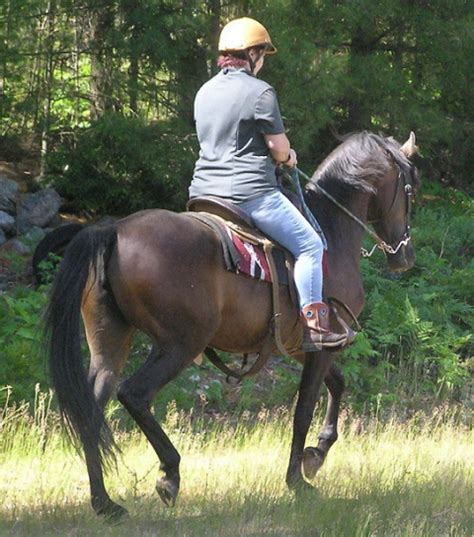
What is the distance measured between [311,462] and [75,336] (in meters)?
2.05

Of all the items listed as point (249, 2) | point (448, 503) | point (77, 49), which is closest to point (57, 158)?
point (77, 49)

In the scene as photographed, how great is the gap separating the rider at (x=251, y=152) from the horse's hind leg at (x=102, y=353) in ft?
3.22

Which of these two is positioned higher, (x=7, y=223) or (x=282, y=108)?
(x=282, y=108)

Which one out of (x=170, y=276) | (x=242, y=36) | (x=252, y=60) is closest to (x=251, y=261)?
(x=170, y=276)

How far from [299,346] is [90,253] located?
1696 mm

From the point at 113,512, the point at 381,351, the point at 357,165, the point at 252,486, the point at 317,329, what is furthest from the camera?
the point at 381,351

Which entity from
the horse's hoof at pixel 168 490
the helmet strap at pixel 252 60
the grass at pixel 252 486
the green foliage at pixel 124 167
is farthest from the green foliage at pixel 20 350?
the helmet strap at pixel 252 60

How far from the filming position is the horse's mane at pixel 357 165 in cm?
752

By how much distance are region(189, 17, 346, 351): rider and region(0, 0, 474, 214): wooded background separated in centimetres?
534

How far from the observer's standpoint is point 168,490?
6.29 metres

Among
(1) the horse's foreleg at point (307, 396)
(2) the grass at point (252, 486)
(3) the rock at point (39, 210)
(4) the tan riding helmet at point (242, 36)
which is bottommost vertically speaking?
(2) the grass at point (252, 486)

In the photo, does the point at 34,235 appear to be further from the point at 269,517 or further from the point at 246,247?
the point at 269,517

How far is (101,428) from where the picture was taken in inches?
238

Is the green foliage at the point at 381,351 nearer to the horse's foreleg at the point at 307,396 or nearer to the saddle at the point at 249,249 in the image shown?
the horse's foreleg at the point at 307,396
